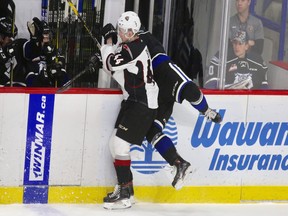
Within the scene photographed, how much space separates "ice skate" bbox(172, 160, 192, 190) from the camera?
19.0 ft

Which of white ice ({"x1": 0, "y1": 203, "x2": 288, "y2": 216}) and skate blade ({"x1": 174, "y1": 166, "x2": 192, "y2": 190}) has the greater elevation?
skate blade ({"x1": 174, "y1": 166, "x2": 192, "y2": 190})

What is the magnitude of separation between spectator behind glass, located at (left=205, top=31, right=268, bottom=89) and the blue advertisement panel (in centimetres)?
98

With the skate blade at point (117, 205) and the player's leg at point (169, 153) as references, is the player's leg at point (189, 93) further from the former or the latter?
the skate blade at point (117, 205)

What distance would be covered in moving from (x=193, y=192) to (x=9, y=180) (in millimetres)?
1057

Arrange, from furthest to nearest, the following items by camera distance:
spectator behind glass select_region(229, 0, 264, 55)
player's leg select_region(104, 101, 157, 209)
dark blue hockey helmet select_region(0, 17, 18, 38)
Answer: dark blue hockey helmet select_region(0, 17, 18, 38) < spectator behind glass select_region(229, 0, 264, 55) < player's leg select_region(104, 101, 157, 209)

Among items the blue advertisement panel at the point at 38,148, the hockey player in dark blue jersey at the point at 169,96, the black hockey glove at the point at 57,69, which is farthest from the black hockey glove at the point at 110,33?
the black hockey glove at the point at 57,69

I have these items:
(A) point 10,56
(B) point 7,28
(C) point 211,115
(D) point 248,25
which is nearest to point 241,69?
(D) point 248,25

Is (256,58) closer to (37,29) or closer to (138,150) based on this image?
(138,150)

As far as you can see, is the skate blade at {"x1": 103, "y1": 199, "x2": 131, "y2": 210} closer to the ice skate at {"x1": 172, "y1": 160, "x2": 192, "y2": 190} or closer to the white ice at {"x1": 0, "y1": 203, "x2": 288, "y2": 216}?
the white ice at {"x1": 0, "y1": 203, "x2": 288, "y2": 216}

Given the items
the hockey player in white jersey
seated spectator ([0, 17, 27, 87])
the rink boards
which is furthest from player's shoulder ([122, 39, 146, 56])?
seated spectator ([0, 17, 27, 87])

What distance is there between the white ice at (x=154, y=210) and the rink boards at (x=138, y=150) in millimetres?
45

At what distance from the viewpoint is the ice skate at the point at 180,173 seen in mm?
5789

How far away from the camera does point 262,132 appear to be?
609 cm

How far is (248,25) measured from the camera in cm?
611
